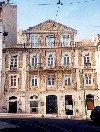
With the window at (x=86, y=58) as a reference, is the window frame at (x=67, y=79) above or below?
below

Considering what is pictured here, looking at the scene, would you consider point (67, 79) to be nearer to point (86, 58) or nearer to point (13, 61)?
point (86, 58)

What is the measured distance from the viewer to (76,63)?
39.3 m

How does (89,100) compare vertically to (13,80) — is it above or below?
below

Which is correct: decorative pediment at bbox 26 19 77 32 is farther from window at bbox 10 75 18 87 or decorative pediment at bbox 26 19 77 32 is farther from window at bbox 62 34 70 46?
window at bbox 10 75 18 87

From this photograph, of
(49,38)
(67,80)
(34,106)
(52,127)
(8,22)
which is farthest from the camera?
(8,22)

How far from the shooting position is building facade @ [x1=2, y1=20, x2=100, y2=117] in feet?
126

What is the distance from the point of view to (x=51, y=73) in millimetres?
38938

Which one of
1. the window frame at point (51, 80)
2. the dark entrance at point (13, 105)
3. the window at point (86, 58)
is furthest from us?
the window at point (86, 58)

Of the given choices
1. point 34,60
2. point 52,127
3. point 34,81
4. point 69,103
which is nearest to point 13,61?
point 34,60

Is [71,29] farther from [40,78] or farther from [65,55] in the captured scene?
[40,78]

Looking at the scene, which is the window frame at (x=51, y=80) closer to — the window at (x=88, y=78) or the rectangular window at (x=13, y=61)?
the window at (x=88, y=78)

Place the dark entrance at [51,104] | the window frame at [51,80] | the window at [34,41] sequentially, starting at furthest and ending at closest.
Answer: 1. the window at [34,41]
2. the window frame at [51,80]
3. the dark entrance at [51,104]

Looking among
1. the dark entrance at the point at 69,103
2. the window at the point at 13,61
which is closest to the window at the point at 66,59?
the dark entrance at the point at 69,103

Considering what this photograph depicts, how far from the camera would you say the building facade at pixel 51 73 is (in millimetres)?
38500
